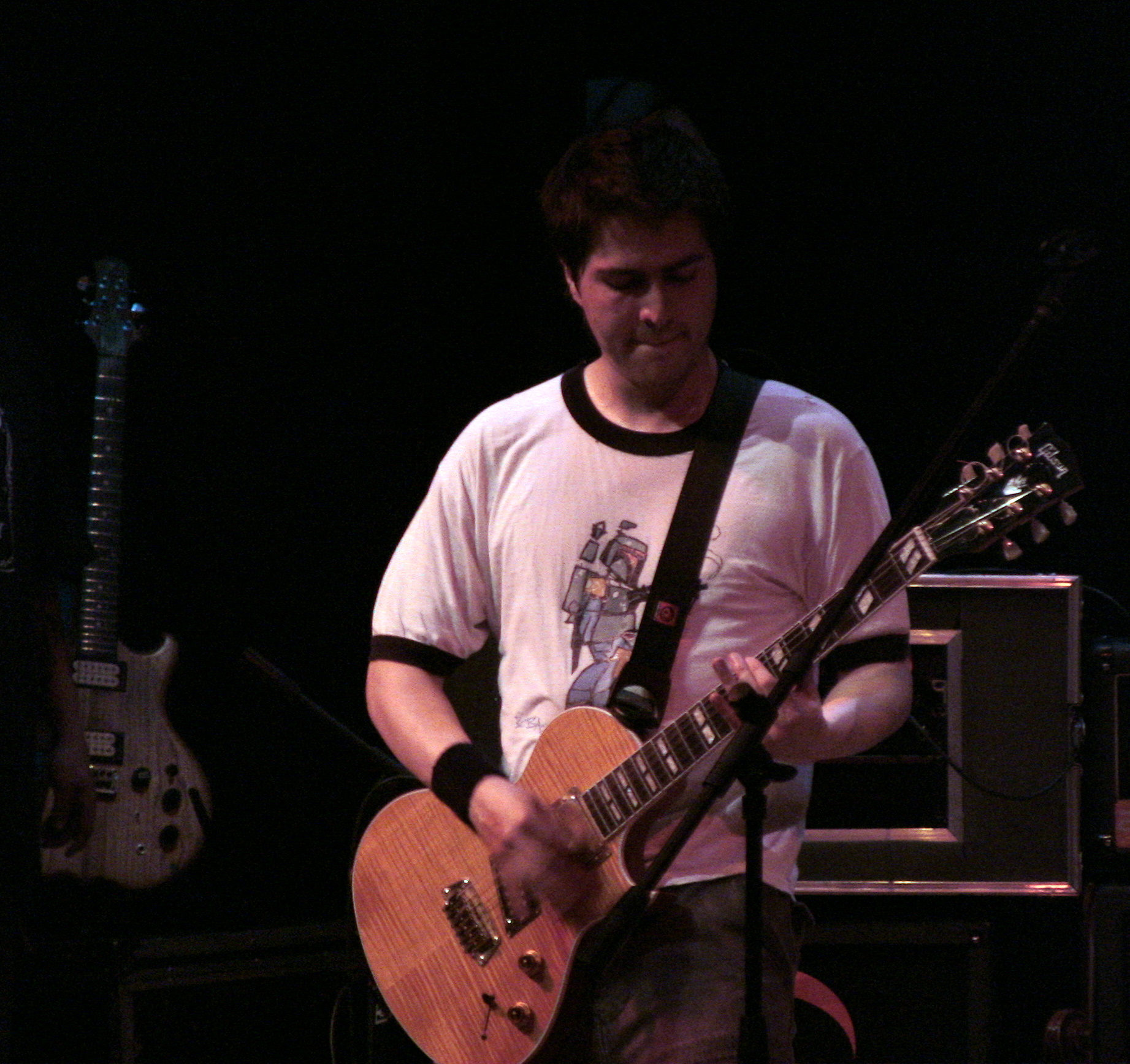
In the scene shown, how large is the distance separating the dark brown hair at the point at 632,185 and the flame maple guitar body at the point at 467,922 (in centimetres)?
81

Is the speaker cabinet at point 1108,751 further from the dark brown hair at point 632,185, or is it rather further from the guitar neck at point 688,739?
the dark brown hair at point 632,185

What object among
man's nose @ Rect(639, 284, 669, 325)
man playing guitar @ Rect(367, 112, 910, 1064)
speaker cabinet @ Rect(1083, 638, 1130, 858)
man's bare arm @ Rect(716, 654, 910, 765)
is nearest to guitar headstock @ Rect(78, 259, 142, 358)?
man playing guitar @ Rect(367, 112, 910, 1064)

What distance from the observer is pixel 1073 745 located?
11.9ft

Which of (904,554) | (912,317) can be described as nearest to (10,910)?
(904,554)

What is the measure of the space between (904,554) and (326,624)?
275 cm

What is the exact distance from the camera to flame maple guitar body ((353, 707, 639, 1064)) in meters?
2.34

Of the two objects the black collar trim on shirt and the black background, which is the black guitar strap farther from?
the black background

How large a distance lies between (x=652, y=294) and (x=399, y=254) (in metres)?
2.39

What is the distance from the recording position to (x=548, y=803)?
2.41 metres

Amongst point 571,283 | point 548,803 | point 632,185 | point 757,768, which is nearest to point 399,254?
point 571,283

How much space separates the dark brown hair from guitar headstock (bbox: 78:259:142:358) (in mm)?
2069

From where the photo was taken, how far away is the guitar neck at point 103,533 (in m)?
4.16

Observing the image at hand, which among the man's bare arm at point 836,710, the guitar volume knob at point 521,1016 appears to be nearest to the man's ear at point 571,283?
the man's bare arm at point 836,710

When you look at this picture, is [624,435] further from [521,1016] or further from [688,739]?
[521,1016]
